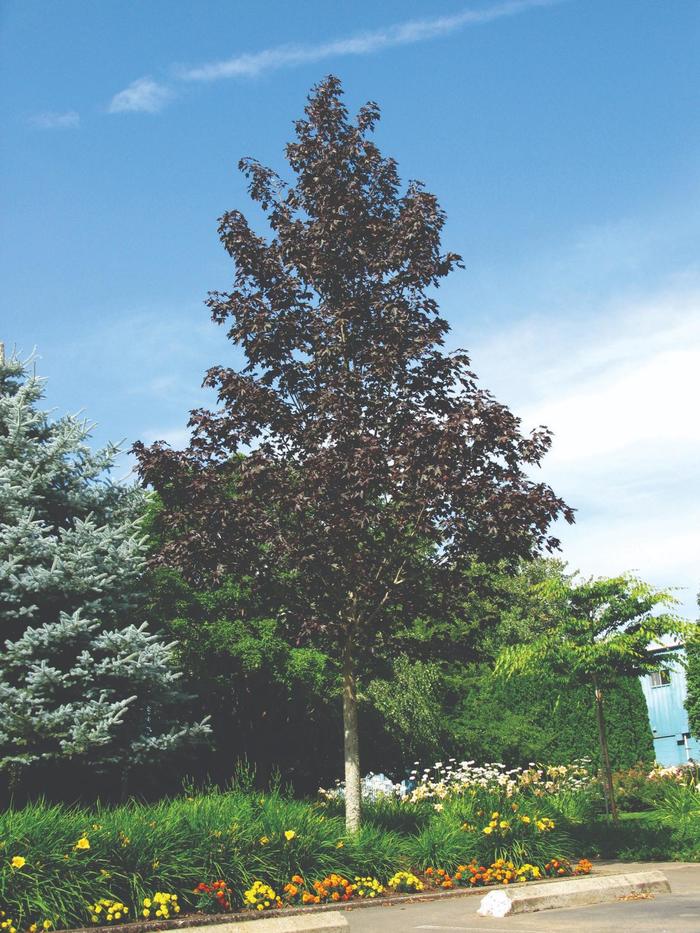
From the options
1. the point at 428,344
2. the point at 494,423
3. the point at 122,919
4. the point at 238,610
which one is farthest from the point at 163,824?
the point at 428,344

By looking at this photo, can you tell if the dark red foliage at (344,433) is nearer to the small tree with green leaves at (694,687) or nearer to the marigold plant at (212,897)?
the marigold plant at (212,897)

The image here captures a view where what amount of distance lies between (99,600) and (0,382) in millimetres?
4174

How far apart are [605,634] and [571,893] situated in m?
7.81

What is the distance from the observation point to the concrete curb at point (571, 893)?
324 inches

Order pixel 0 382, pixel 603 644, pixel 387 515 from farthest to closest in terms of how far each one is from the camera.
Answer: pixel 603 644 < pixel 0 382 < pixel 387 515

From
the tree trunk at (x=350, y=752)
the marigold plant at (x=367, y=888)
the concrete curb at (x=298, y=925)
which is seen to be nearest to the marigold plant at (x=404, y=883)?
the marigold plant at (x=367, y=888)

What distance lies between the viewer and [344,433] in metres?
11.4

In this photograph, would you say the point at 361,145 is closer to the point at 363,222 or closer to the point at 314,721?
the point at 363,222

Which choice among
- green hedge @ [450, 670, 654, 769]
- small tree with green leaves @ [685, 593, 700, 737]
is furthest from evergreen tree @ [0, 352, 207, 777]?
small tree with green leaves @ [685, 593, 700, 737]

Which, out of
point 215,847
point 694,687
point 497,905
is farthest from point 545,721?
point 215,847

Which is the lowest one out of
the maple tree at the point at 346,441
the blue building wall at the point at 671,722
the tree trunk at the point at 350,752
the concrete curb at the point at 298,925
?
the blue building wall at the point at 671,722

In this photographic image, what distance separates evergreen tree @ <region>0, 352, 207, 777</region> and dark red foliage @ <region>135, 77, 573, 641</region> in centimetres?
132

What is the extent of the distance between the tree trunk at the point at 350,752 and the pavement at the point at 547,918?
1.87 m

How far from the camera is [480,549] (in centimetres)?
1159
